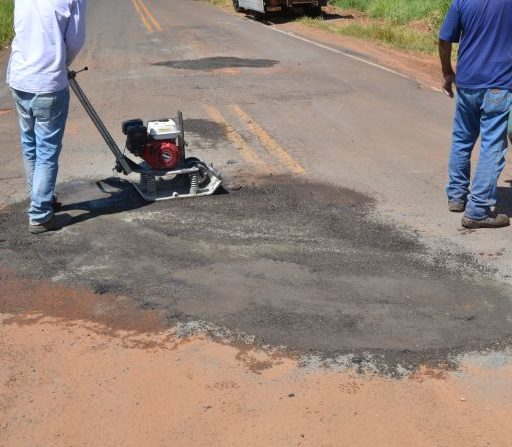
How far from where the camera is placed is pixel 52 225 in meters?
5.75

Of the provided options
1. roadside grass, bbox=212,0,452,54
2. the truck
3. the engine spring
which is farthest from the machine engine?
the truck

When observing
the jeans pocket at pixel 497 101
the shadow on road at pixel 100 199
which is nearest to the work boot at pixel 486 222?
the jeans pocket at pixel 497 101

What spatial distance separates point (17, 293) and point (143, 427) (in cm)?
173

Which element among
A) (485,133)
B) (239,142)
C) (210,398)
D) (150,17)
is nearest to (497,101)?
(485,133)

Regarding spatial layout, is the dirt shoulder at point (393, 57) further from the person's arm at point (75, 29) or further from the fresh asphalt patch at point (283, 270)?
the person's arm at point (75, 29)

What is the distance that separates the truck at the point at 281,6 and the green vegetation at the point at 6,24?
25.4 feet

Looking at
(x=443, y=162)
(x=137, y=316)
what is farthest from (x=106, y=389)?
(x=443, y=162)

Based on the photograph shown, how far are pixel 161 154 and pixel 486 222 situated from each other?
8.85ft

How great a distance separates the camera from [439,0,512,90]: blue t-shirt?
5.62 meters

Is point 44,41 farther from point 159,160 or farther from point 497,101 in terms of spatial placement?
point 497,101

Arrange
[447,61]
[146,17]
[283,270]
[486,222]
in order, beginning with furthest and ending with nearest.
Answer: [146,17]
[447,61]
[486,222]
[283,270]

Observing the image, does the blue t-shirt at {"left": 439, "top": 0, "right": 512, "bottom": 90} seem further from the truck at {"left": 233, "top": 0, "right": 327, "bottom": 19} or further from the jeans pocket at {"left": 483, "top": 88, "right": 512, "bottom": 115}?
the truck at {"left": 233, "top": 0, "right": 327, "bottom": 19}

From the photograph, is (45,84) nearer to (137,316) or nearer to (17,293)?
(17,293)

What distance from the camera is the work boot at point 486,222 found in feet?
19.2
